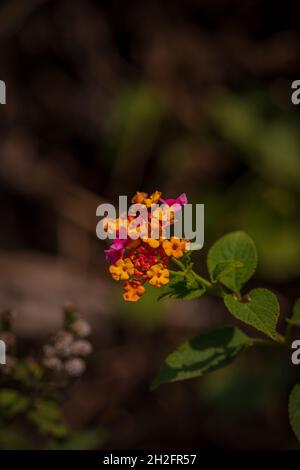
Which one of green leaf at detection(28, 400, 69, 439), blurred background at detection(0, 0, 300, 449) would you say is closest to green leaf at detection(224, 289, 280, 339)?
green leaf at detection(28, 400, 69, 439)

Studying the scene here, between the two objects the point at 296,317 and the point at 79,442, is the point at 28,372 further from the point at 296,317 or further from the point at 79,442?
the point at 296,317

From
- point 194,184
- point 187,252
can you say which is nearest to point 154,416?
point 194,184

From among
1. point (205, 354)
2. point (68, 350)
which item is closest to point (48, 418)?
point (68, 350)

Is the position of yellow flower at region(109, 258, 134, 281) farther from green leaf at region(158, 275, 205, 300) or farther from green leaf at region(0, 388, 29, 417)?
green leaf at region(0, 388, 29, 417)

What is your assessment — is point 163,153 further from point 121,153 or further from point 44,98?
point 44,98

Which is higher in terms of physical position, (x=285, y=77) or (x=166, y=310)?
(x=285, y=77)

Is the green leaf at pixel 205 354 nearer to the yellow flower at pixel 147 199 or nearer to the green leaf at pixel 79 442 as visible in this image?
the yellow flower at pixel 147 199

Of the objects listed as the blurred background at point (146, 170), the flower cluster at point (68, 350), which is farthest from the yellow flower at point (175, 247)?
the blurred background at point (146, 170)
